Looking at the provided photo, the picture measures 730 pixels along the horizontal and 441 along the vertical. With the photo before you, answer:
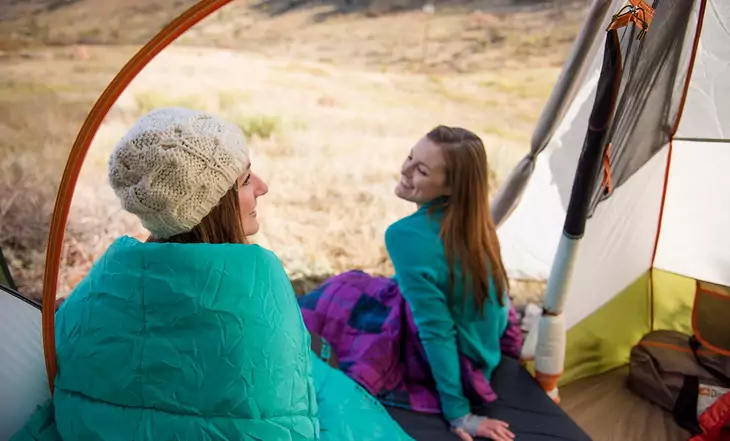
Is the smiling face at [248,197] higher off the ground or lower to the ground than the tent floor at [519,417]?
higher

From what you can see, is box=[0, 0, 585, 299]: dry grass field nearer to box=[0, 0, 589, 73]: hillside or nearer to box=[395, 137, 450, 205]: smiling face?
box=[0, 0, 589, 73]: hillside

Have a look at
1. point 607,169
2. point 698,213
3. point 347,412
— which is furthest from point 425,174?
point 698,213

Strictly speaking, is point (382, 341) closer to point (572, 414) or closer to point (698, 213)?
point (572, 414)

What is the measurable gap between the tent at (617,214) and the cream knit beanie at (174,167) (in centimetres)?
44

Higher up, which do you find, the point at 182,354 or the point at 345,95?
the point at 345,95

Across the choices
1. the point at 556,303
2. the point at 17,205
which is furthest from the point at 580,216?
the point at 17,205

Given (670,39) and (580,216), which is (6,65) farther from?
(670,39)

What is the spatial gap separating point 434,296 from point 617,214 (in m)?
0.72

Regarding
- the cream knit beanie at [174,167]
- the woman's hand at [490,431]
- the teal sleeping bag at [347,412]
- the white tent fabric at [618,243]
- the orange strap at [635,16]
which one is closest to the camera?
the cream knit beanie at [174,167]

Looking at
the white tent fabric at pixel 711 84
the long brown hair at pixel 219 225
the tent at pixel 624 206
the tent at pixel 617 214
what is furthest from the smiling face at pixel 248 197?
the white tent fabric at pixel 711 84

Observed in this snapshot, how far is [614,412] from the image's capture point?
1.63 meters

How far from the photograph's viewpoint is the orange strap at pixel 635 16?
1.19 m

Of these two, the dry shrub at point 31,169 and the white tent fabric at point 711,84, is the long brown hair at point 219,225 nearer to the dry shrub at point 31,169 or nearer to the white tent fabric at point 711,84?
the dry shrub at point 31,169

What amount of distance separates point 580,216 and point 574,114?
1.47 ft
